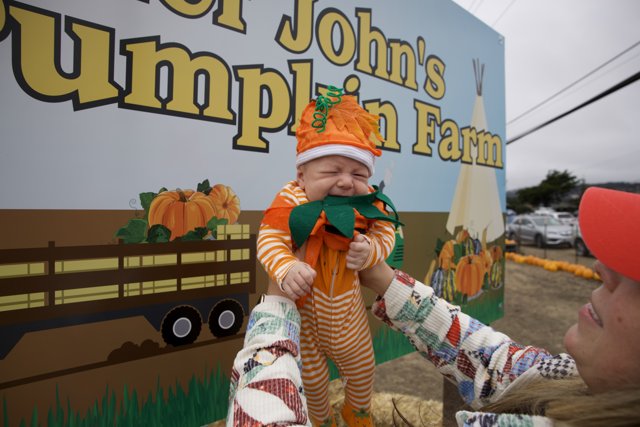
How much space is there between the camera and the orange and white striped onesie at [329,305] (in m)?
1.08

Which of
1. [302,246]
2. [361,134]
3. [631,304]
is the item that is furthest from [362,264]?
[631,304]

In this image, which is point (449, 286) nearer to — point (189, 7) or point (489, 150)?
point (489, 150)

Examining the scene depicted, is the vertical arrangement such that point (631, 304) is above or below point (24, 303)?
above

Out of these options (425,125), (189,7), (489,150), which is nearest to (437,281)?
(425,125)

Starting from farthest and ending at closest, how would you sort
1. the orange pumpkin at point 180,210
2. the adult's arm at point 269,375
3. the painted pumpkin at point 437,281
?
the painted pumpkin at point 437,281 < the orange pumpkin at point 180,210 < the adult's arm at point 269,375

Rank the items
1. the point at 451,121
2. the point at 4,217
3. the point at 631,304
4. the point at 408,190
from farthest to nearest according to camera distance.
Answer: the point at 451,121 → the point at 408,190 → the point at 4,217 → the point at 631,304

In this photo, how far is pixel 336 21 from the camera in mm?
1759

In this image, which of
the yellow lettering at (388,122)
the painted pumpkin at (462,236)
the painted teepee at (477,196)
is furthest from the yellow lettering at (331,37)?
the painted pumpkin at (462,236)

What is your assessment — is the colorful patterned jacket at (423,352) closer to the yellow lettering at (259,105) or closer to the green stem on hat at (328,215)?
the green stem on hat at (328,215)

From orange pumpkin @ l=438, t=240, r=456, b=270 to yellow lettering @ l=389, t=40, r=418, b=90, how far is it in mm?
1041

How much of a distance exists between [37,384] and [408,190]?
1855mm

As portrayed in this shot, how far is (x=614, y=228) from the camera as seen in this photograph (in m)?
0.58

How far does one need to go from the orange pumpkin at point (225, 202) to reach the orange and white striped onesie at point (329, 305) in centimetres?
35

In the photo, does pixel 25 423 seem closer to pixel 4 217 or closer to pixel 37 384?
pixel 37 384
